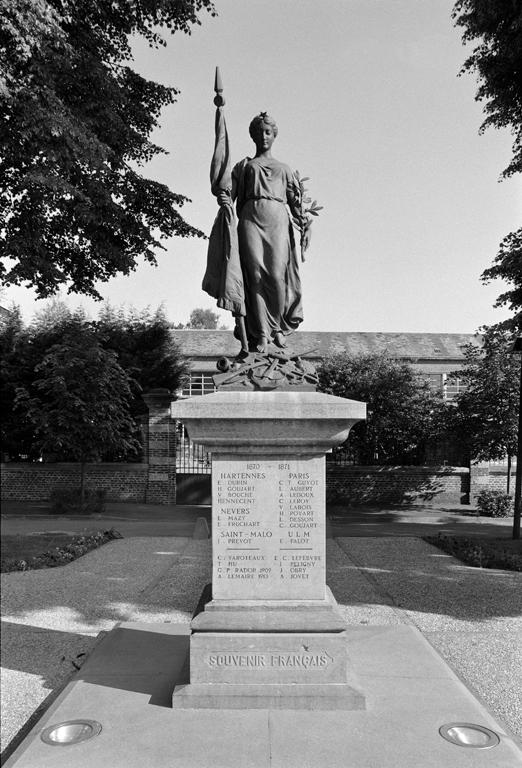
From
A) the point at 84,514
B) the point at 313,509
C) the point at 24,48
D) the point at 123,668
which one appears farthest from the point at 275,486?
the point at 84,514

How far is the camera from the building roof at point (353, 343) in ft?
126

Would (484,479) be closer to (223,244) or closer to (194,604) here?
(194,604)

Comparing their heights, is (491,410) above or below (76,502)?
above

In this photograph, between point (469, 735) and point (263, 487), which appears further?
point (263, 487)

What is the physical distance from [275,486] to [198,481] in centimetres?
1621

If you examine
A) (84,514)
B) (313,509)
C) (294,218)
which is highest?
(294,218)

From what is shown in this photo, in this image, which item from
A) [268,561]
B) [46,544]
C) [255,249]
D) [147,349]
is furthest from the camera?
[147,349]

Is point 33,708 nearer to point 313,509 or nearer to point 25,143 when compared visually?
point 313,509

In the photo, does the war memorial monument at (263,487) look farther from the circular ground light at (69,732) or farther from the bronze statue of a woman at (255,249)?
the circular ground light at (69,732)

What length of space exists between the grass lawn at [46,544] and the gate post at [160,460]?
6.48 metres

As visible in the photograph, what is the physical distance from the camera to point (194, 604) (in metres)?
7.77

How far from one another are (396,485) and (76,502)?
10383 mm

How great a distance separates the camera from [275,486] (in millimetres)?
4555

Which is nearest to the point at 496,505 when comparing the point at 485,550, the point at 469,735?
the point at 485,550
